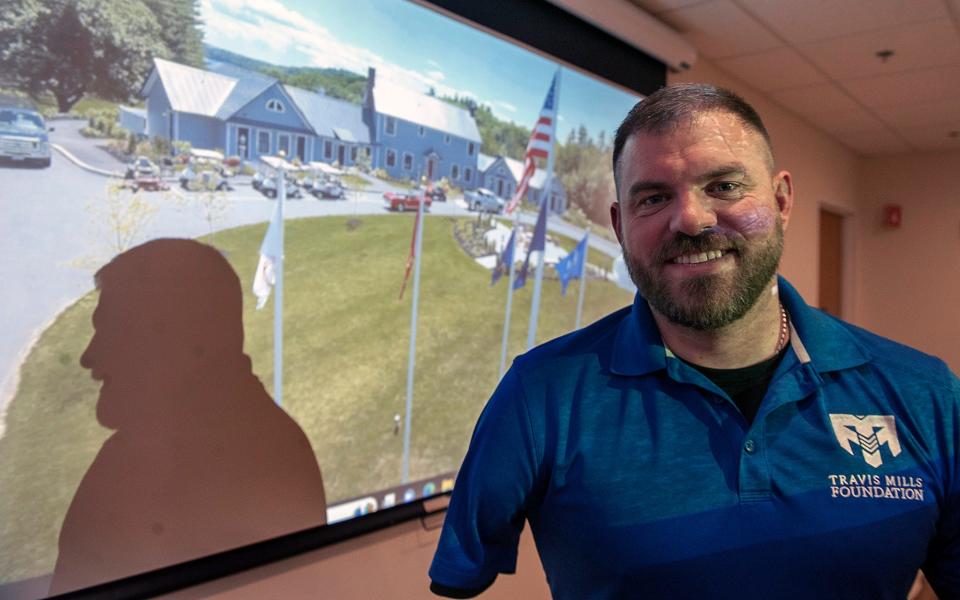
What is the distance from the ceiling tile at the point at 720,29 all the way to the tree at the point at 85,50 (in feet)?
7.76

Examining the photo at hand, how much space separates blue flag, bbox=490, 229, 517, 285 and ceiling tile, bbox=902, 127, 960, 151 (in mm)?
4289

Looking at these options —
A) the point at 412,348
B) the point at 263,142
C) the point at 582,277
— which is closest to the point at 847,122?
the point at 582,277

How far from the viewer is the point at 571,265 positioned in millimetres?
2590

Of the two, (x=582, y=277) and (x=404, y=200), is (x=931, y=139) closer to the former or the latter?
(x=582, y=277)

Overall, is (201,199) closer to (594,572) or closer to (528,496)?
(528,496)

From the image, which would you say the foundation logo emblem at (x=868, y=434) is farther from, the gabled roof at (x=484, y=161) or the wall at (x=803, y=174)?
the wall at (x=803, y=174)

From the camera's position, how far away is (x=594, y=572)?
32.2 inches

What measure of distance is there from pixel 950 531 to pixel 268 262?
1473mm

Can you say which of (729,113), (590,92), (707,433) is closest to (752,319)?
(707,433)

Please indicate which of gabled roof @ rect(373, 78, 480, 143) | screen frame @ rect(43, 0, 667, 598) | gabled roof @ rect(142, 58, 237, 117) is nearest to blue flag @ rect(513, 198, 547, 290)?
gabled roof @ rect(373, 78, 480, 143)

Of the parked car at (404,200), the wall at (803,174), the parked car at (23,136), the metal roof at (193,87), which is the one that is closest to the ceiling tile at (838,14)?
the wall at (803,174)

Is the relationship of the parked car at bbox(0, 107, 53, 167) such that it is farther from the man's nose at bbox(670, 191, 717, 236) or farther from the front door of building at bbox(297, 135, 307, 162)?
the man's nose at bbox(670, 191, 717, 236)

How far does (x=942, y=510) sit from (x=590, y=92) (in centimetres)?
211

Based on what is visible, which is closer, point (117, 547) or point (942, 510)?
point (942, 510)
